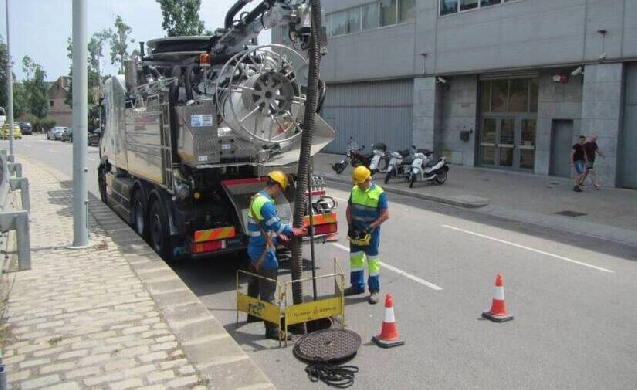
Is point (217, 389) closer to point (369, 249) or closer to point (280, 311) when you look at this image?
point (280, 311)

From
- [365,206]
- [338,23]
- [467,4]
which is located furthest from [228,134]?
[338,23]

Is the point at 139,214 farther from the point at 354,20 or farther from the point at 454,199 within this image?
the point at 354,20

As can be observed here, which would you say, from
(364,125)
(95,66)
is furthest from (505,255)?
(95,66)

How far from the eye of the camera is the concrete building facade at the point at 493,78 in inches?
671

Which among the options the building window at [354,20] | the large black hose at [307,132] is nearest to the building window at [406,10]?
the building window at [354,20]

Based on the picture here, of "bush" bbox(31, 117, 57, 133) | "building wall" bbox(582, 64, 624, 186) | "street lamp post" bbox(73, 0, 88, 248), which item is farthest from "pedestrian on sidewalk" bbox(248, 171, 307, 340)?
"bush" bbox(31, 117, 57, 133)

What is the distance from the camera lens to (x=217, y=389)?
420 cm

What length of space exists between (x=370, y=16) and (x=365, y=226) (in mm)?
21941

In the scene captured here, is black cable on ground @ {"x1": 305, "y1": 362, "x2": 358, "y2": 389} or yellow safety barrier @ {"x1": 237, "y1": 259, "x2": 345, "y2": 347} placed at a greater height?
yellow safety barrier @ {"x1": 237, "y1": 259, "x2": 345, "y2": 347}

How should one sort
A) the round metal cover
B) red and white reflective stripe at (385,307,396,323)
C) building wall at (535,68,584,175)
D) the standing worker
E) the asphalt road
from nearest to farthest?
1. the asphalt road
2. the round metal cover
3. red and white reflective stripe at (385,307,396,323)
4. the standing worker
5. building wall at (535,68,584,175)

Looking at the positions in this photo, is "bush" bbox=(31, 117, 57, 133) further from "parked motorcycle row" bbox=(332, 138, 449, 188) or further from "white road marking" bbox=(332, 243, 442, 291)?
"white road marking" bbox=(332, 243, 442, 291)

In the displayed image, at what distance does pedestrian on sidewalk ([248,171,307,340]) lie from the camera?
19.3 feet

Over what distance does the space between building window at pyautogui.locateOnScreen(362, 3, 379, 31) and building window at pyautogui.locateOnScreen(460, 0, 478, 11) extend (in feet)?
18.5

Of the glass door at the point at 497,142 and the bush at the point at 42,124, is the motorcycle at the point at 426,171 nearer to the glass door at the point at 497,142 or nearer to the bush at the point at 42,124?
the glass door at the point at 497,142
